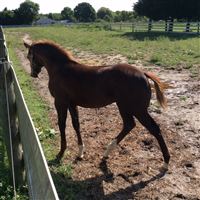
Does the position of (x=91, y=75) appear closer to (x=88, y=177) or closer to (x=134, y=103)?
(x=134, y=103)

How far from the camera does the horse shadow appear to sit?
14.1 ft

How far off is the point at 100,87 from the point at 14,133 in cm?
123

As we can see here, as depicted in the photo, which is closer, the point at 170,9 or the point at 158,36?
the point at 158,36

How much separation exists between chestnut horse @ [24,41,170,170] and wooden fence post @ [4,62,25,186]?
2.82 ft

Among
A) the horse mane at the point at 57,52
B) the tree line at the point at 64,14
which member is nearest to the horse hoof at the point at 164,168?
the horse mane at the point at 57,52

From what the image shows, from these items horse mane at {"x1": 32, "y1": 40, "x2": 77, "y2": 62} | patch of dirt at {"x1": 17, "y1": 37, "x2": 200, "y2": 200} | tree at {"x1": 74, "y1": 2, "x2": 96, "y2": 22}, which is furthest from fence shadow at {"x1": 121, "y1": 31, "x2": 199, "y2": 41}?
tree at {"x1": 74, "y1": 2, "x2": 96, "y2": 22}

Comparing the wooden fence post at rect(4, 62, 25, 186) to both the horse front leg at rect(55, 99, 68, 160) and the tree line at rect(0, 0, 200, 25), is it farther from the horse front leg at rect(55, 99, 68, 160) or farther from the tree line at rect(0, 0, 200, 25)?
the tree line at rect(0, 0, 200, 25)

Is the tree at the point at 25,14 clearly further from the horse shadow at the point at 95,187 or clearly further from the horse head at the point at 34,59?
the horse shadow at the point at 95,187

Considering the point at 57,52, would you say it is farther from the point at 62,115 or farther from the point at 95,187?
the point at 95,187

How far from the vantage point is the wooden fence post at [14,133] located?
4.33m

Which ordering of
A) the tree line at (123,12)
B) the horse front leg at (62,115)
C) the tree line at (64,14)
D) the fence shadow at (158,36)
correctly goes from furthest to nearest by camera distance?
the tree line at (64,14), the tree line at (123,12), the fence shadow at (158,36), the horse front leg at (62,115)

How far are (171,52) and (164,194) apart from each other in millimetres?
11554

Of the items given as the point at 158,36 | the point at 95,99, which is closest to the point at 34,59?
the point at 95,99

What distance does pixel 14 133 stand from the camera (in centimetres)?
441
